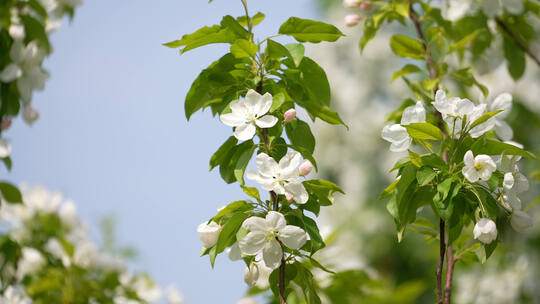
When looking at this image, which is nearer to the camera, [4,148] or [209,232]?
[209,232]

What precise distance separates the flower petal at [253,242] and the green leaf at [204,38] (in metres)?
0.33

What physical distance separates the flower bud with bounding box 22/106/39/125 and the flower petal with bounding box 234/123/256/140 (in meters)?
0.89

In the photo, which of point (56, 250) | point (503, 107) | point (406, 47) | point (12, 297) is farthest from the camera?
point (56, 250)

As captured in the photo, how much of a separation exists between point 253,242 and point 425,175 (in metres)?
0.28

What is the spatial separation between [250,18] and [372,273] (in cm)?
102

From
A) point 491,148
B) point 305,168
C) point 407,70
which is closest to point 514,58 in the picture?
point 407,70

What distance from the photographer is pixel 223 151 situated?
938mm

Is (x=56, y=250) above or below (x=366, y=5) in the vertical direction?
below

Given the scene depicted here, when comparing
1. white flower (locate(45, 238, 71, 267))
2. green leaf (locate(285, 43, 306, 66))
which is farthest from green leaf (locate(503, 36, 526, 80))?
white flower (locate(45, 238, 71, 267))

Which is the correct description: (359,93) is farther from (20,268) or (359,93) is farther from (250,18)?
(250,18)

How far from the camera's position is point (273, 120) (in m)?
0.85

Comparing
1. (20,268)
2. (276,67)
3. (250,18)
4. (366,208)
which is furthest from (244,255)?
(366,208)

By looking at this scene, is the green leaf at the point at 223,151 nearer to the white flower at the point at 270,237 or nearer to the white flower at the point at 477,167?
the white flower at the point at 270,237

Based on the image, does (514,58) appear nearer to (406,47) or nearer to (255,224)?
(406,47)
